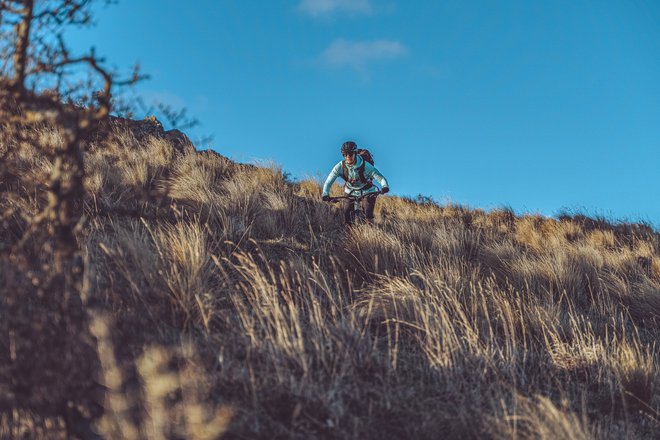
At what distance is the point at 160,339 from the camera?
10.6ft

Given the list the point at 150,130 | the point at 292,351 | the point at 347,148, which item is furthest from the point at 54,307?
the point at 150,130

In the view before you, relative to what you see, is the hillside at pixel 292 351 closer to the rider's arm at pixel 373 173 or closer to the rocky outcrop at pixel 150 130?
the rider's arm at pixel 373 173

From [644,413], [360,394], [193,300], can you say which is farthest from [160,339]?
[644,413]

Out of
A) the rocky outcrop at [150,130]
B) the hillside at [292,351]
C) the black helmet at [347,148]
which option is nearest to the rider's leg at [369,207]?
the black helmet at [347,148]

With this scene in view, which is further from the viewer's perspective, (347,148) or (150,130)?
(150,130)

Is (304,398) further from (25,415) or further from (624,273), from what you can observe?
(624,273)

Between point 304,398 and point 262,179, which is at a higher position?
point 262,179

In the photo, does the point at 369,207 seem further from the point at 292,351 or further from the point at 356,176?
the point at 292,351

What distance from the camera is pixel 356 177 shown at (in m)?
7.77

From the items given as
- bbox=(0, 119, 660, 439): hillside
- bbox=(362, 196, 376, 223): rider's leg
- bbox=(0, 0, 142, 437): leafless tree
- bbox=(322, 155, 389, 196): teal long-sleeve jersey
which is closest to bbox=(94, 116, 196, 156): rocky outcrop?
bbox=(322, 155, 389, 196): teal long-sleeve jersey

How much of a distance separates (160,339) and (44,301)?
30.1 inches

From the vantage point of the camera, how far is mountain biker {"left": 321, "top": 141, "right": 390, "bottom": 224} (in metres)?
7.62

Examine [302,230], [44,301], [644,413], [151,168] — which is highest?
[151,168]

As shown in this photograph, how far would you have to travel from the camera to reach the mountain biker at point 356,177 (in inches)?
300
